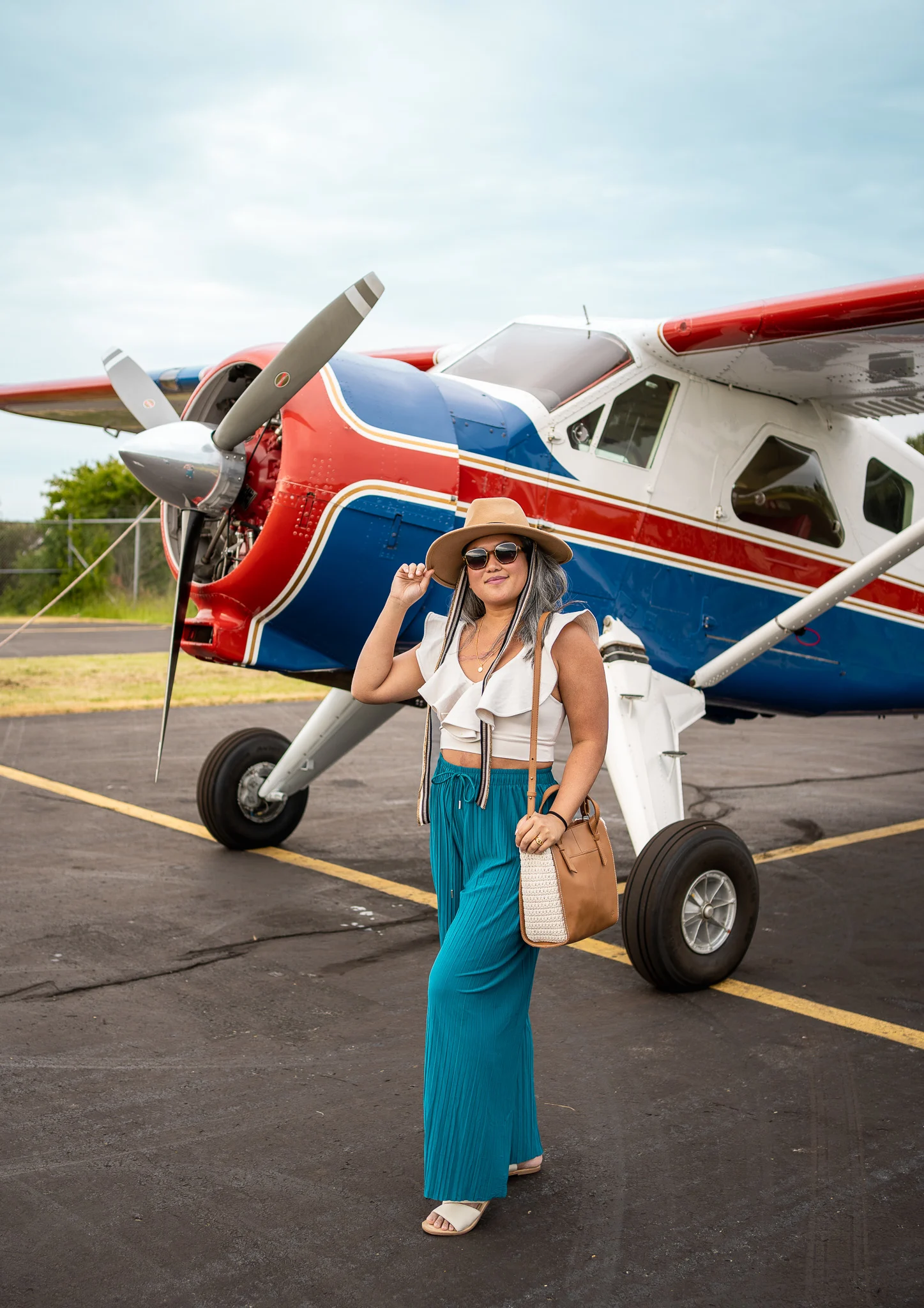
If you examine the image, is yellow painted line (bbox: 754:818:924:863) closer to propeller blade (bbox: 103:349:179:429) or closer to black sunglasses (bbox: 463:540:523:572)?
propeller blade (bbox: 103:349:179:429)

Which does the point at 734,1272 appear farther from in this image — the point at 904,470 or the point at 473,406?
the point at 904,470

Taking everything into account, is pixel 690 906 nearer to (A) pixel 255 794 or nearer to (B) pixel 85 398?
(A) pixel 255 794

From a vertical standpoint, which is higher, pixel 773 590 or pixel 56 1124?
pixel 773 590

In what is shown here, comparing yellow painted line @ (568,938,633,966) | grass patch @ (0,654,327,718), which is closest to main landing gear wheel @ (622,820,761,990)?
yellow painted line @ (568,938,633,966)

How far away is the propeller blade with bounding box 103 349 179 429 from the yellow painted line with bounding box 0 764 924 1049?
2.64 m

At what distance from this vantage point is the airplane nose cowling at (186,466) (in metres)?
4.66

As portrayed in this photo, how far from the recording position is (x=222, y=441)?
15.7ft

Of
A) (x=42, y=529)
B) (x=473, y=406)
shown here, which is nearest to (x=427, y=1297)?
(x=473, y=406)

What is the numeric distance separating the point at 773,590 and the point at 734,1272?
417cm

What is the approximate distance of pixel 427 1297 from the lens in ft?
8.67

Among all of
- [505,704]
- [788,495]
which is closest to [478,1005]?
[505,704]

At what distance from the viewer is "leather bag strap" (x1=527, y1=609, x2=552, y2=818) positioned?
2926mm

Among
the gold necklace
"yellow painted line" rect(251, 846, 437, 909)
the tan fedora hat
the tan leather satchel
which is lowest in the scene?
"yellow painted line" rect(251, 846, 437, 909)

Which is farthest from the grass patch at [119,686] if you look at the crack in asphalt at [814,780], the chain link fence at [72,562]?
the chain link fence at [72,562]
